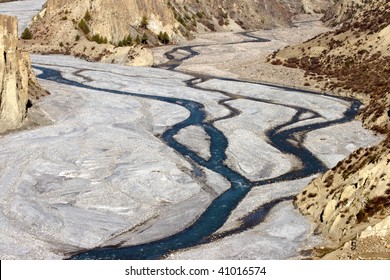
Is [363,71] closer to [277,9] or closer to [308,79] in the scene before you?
[308,79]

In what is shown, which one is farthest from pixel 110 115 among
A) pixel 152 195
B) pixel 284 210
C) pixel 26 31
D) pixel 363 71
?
pixel 26 31

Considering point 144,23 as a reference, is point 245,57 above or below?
below

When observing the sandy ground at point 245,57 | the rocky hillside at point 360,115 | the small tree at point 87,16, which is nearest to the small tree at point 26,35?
the small tree at point 87,16

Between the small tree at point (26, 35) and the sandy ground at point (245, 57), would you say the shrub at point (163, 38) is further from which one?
the small tree at point (26, 35)

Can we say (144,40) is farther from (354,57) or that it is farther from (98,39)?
(354,57)

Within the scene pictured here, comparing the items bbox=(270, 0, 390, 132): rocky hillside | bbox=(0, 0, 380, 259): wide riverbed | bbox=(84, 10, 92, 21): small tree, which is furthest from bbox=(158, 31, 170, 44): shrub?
bbox=(0, 0, 380, 259): wide riverbed

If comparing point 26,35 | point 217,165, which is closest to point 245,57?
point 26,35
